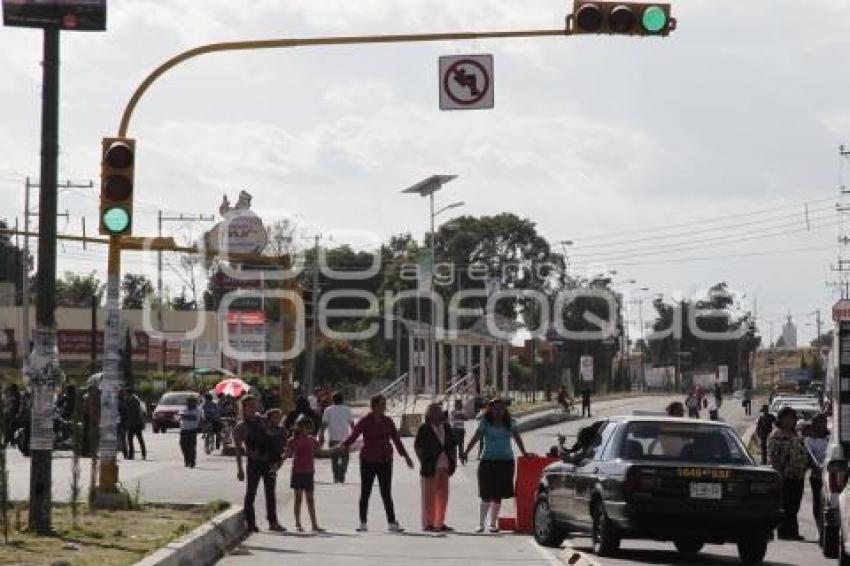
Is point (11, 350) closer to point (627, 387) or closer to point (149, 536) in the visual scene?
point (627, 387)

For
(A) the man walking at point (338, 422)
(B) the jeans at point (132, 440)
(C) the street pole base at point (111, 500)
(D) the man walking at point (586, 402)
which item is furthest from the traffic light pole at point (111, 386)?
(D) the man walking at point (586, 402)

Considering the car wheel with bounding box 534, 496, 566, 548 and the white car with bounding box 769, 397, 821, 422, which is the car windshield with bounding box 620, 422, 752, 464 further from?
the white car with bounding box 769, 397, 821, 422

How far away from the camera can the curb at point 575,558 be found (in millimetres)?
17391

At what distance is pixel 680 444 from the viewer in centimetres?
1881

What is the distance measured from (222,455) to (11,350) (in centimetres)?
6105

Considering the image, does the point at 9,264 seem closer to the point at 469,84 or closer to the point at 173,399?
the point at 173,399

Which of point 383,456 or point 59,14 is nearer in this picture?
point 59,14

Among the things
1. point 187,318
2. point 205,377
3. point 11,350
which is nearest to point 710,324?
point 187,318

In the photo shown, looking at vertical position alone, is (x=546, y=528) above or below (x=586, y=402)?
below

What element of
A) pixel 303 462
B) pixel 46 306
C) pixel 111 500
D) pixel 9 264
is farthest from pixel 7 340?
pixel 46 306

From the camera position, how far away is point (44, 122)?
18.0m

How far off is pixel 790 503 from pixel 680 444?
16.4 feet

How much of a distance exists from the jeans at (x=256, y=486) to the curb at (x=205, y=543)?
0.56 ft

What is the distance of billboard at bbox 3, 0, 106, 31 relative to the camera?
17.3 m
